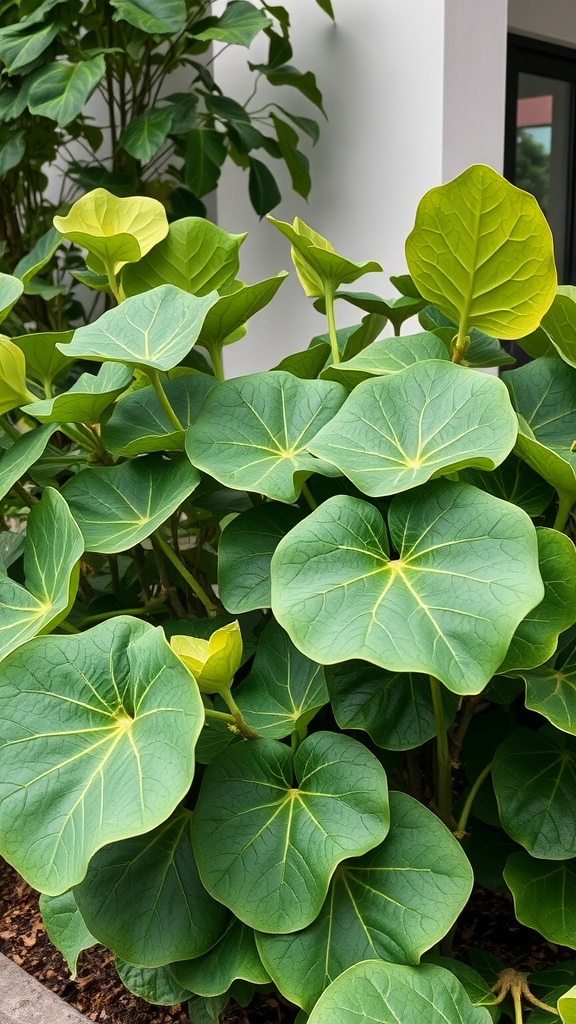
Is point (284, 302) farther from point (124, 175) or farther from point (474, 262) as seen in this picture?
point (474, 262)

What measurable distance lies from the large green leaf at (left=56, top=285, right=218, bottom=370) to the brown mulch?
65 centimetres

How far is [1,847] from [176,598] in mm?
375

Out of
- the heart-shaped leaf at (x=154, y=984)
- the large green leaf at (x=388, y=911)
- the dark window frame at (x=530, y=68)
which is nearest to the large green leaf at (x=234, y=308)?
the large green leaf at (x=388, y=911)

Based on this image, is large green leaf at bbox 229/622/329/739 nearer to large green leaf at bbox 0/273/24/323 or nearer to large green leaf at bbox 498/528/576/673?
large green leaf at bbox 498/528/576/673

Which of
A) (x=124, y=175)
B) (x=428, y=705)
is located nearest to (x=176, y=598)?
(x=428, y=705)

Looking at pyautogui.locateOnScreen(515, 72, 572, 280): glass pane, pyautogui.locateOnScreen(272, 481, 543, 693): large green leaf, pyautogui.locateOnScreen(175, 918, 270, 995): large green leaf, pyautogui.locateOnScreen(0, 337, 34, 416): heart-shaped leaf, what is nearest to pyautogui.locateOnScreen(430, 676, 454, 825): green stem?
pyautogui.locateOnScreen(272, 481, 543, 693): large green leaf

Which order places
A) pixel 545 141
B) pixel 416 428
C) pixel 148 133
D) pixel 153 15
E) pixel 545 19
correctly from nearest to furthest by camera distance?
pixel 416 428 → pixel 153 15 → pixel 148 133 → pixel 545 19 → pixel 545 141

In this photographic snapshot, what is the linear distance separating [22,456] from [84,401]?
7 cm

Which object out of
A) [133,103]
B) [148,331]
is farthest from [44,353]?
[133,103]

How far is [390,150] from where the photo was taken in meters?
1.92

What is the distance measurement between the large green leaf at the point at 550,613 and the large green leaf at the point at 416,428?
97 mm

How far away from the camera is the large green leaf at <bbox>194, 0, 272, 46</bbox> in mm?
1849

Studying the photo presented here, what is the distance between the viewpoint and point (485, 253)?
2.20 ft

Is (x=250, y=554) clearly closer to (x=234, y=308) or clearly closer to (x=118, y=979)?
(x=234, y=308)
